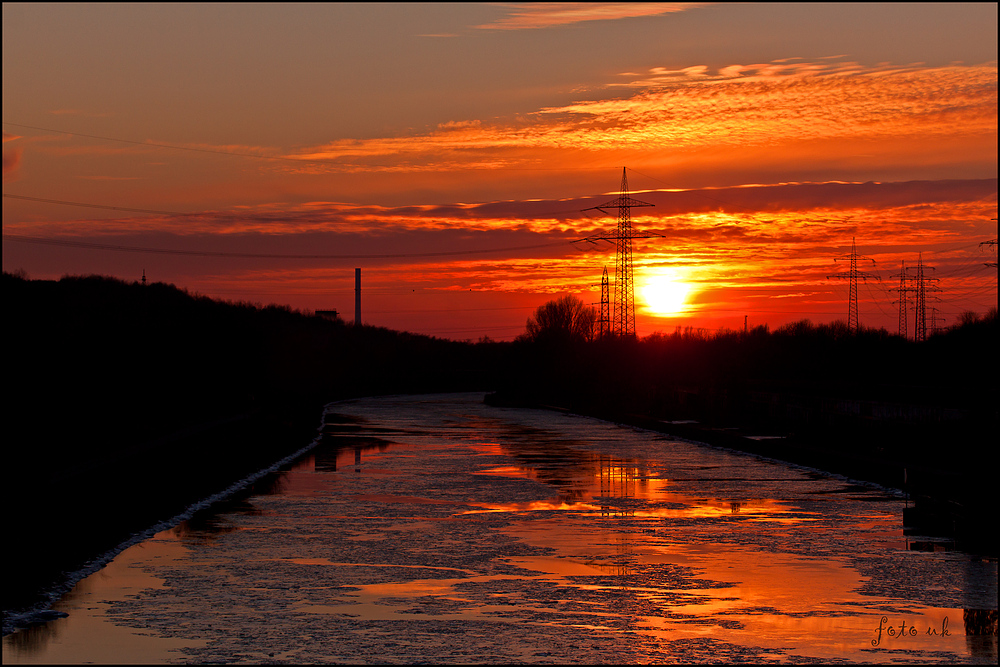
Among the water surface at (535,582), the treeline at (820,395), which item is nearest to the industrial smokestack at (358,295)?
the treeline at (820,395)

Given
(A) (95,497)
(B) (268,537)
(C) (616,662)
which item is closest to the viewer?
(C) (616,662)

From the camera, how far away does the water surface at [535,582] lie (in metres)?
8.34

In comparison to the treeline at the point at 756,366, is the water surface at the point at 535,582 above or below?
below

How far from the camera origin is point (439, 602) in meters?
10.0

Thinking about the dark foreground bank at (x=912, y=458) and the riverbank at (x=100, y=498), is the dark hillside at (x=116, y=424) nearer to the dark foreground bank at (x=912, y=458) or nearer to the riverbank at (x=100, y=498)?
the riverbank at (x=100, y=498)

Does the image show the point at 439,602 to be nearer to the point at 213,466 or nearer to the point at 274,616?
the point at 274,616

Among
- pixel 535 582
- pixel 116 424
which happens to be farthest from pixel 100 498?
pixel 116 424

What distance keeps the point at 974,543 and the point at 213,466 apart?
17275 millimetres

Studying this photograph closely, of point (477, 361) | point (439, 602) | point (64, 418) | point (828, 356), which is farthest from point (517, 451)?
point (477, 361)

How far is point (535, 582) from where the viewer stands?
36.1ft

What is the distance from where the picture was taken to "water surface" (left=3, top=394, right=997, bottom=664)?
8344 mm

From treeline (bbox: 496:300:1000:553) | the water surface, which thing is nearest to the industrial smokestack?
treeline (bbox: 496:300:1000:553)

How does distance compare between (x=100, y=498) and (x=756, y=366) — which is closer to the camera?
(x=100, y=498)

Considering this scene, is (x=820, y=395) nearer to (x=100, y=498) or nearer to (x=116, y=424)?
(x=116, y=424)
